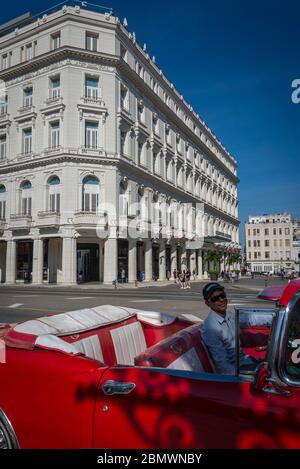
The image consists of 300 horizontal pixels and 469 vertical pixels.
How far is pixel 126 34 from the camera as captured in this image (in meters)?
34.6

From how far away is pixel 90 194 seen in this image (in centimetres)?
3184

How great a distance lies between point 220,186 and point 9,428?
65398mm

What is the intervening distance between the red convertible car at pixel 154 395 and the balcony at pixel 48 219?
28.8 m

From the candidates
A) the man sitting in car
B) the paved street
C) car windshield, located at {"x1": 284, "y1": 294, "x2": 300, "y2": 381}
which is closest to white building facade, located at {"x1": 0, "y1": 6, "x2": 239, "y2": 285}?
the paved street

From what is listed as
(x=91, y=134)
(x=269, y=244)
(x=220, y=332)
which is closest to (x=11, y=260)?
(x=91, y=134)

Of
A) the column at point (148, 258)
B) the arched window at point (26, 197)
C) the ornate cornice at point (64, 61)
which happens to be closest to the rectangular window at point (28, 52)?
the ornate cornice at point (64, 61)

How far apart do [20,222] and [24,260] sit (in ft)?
13.2

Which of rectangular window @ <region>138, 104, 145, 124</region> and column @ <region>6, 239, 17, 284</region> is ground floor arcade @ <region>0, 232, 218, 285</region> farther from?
rectangular window @ <region>138, 104, 145, 124</region>

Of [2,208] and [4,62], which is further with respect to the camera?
[4,62]

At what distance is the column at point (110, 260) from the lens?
31344 millimetres

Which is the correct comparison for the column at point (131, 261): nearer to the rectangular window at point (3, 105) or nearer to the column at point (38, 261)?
the column at point (38, 261)

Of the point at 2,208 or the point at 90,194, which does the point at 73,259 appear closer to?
the point at 90,194

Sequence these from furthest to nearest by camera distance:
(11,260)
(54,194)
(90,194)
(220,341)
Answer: (11,260) → (54,194) → (90,194) → (220,341)

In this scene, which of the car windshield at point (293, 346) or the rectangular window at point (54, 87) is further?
the rectangular window at point (54, 87)
